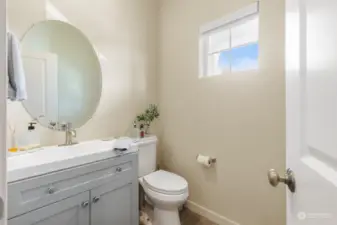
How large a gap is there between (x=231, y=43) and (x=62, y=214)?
1.97 m

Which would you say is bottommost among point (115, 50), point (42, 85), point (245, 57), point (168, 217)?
point (168, 217)

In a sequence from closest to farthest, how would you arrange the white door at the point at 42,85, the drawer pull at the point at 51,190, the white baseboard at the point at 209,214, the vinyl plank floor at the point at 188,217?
the drawer pull at the point at 51,190 → the white door at the point at 42,85 → the white baseboard at the point at 209,214 → the vinyl plank floor at the point at 188,217

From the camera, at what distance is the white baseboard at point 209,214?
1923mm

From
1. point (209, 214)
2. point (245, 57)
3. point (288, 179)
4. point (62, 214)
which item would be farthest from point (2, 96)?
point (209, 214)

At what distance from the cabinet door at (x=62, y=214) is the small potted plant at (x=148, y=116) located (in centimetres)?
110

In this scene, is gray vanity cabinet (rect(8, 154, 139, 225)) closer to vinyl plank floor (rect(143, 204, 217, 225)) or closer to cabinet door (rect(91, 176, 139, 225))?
cabinet door (rect(91, 176, 139, 225))

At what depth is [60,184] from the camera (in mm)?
1271

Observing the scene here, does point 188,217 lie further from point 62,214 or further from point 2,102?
point 2,102

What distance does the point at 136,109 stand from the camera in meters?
2.40

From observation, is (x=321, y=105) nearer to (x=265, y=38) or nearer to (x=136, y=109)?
(x=265, y=38)

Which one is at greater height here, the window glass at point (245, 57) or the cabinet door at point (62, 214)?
the window glass at point (245, 57)

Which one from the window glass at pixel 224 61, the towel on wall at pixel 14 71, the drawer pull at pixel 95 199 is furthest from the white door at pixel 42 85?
the window glass at pixel 224 61

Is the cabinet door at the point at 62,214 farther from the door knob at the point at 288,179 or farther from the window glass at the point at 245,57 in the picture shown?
the window glass at the point at 245,57

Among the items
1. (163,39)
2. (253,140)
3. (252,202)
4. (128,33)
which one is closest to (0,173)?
(253,140)
